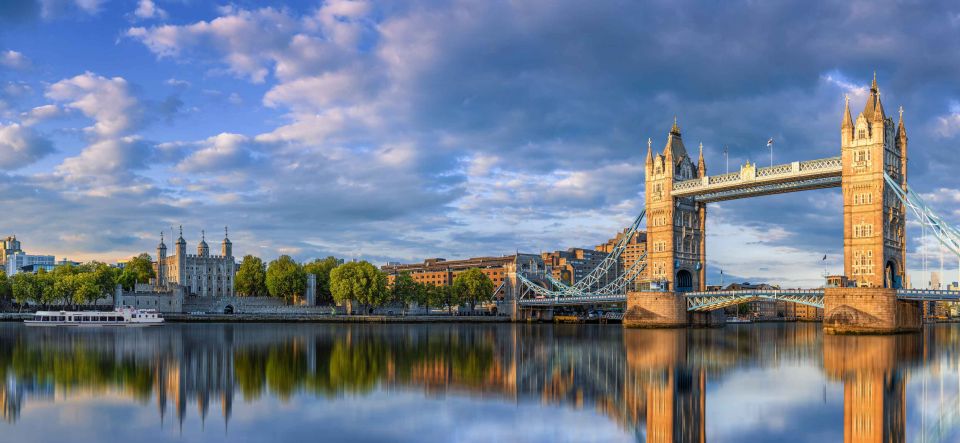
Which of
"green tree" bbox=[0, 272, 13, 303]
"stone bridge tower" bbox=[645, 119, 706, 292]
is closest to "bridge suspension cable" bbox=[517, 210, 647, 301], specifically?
"stone bridge tower" bbox=[645, 119, 706, 292]

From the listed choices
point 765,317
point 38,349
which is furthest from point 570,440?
point 765,317

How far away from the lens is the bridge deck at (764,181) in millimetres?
65000

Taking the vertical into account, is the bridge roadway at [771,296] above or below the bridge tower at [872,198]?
below

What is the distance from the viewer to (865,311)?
188ft

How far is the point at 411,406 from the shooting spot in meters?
20.3

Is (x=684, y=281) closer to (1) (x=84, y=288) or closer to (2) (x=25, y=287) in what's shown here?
(1) (x=84, y=288)

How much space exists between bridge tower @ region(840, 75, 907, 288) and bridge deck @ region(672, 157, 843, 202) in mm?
2202

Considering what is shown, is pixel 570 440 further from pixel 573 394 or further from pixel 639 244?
pixel 639 244

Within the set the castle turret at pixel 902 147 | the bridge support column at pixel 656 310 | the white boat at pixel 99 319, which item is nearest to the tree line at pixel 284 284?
the white boat at pixel 99 319

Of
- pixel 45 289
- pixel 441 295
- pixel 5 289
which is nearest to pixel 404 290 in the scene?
pixel 441 295

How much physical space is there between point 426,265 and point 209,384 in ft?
508

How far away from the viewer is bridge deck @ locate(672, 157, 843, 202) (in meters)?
65.0

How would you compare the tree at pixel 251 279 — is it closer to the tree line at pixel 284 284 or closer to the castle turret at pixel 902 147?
the tree line at pixel 284 284

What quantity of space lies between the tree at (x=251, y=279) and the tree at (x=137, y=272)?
1312cm
